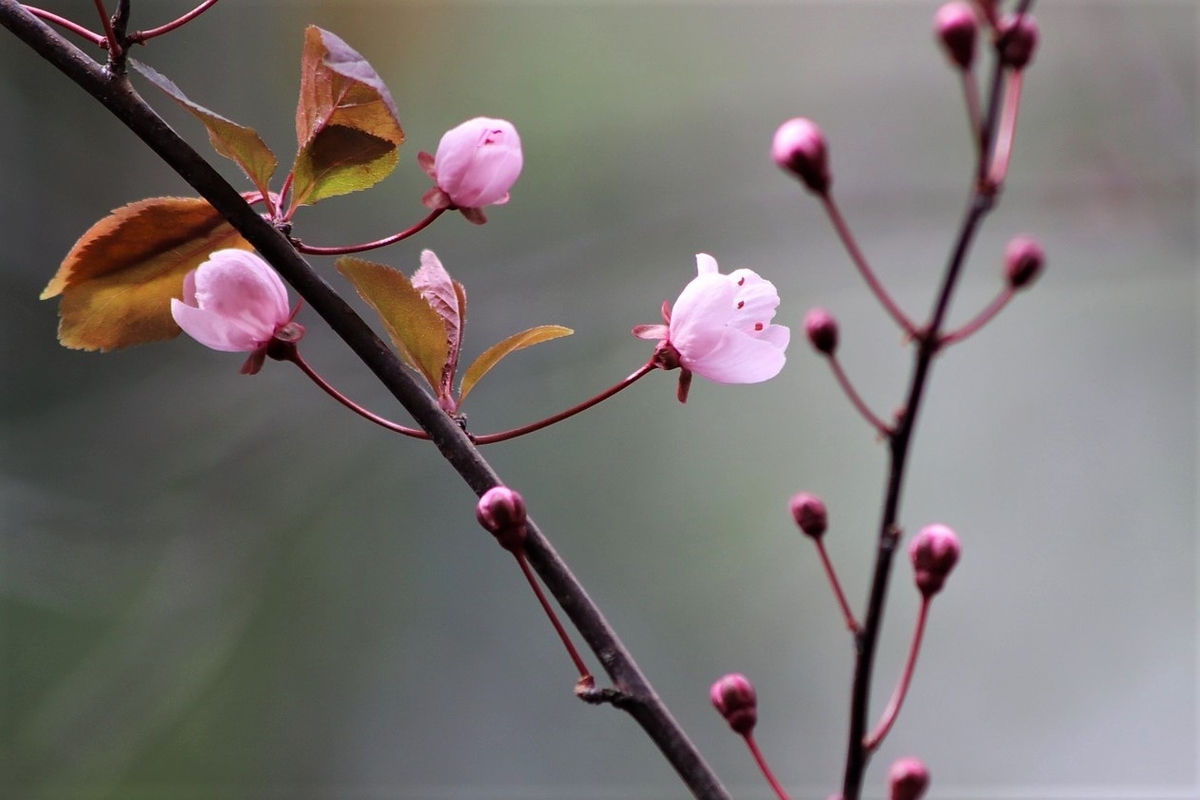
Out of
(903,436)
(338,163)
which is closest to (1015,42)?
(903,436)

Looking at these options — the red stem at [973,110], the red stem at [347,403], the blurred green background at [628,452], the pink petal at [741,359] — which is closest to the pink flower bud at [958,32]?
the red stem at [973,110]

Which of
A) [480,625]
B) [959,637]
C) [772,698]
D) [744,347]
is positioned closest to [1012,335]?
[959,637]

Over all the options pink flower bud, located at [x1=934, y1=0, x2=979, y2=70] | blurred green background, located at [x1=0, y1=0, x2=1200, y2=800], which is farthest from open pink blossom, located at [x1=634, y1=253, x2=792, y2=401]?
blurred green background, located at [x1=0, y1=0, x2=1200, y2=800]

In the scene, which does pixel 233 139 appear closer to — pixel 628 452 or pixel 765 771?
pixel 765 771

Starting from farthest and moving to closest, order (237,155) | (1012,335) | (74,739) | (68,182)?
(1012,335) → (68,182) → (74,739) → (237,155)

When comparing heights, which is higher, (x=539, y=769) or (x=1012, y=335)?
(x=1012, y=335)

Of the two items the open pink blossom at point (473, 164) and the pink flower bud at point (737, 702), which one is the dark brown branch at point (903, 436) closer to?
the pink flower bud at point (737, 702)

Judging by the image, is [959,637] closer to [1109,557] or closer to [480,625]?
[1109,557]
